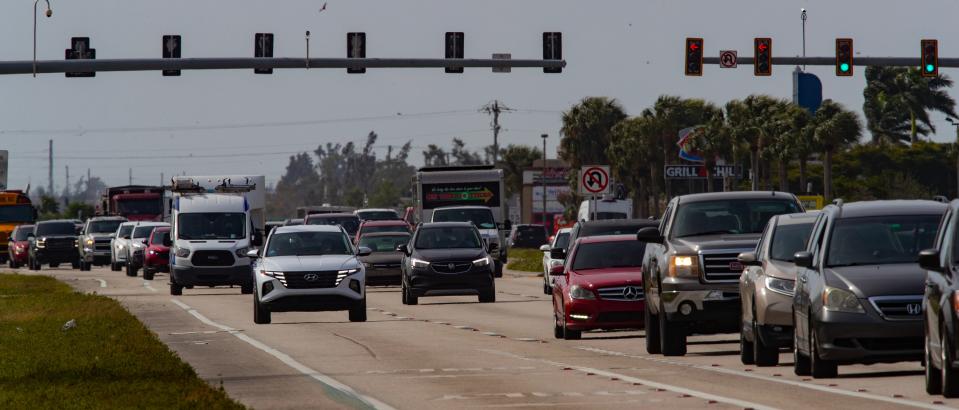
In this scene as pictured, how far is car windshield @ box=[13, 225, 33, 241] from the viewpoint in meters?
75.0

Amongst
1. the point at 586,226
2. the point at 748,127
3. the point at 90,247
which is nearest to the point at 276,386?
the point at 586,226

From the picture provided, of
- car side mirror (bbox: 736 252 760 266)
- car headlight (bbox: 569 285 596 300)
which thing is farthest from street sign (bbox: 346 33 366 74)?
car side mirror (bbox: 736 252 760 266)

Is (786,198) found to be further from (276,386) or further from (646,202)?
(646,202)

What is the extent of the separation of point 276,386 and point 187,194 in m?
29.1

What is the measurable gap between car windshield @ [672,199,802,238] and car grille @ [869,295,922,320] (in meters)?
6.08

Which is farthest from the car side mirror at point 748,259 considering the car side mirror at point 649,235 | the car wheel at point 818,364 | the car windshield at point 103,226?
the car windshield at point 103,226

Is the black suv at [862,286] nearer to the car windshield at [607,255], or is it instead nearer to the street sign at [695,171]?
the car windshield at [607,255]

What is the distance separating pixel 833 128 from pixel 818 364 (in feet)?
221

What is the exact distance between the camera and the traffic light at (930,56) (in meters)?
42.1

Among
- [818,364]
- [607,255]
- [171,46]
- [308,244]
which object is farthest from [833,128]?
[818,364]

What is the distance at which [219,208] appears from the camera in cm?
4453

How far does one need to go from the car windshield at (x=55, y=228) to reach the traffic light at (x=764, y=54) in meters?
36.9

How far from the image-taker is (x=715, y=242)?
843 inches

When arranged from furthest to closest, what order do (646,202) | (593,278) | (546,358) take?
(646,202), (593,278), (546,358)
